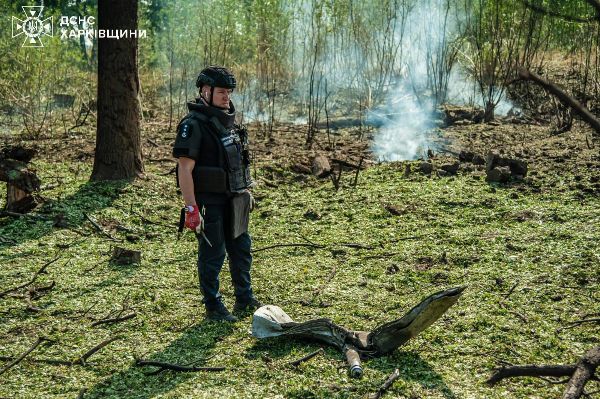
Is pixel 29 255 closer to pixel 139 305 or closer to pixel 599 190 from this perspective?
pixel 139 305

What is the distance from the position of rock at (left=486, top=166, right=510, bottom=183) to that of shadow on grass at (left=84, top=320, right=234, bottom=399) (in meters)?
4.28

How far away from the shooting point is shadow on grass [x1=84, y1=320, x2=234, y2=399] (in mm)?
4008

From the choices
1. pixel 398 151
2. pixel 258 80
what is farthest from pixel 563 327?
pixel 258 80

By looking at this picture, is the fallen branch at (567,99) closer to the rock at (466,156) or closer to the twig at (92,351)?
the twig at (92,351)

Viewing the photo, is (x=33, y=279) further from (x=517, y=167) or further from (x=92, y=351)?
(x=517, y=167)

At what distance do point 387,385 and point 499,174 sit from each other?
4754 millimetres

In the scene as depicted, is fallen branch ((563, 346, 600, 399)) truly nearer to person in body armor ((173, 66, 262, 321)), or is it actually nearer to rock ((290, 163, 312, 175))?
person in body armor ((173, 66, 262, 321))

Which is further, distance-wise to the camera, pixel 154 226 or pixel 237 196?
pixel 154 226

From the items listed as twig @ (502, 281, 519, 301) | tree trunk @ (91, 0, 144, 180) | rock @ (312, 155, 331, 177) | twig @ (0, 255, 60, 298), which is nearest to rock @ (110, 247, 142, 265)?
twig @ (0, 255, 60, 298)

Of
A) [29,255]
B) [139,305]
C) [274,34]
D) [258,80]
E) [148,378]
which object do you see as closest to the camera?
[148,378]

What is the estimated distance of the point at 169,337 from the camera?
4.78 m

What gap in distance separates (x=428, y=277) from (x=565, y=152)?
4.28 m

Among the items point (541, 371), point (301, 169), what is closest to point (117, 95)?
point (301, 169)

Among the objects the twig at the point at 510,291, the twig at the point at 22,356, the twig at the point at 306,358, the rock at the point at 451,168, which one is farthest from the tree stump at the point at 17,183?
the twig at the point at 510,291
